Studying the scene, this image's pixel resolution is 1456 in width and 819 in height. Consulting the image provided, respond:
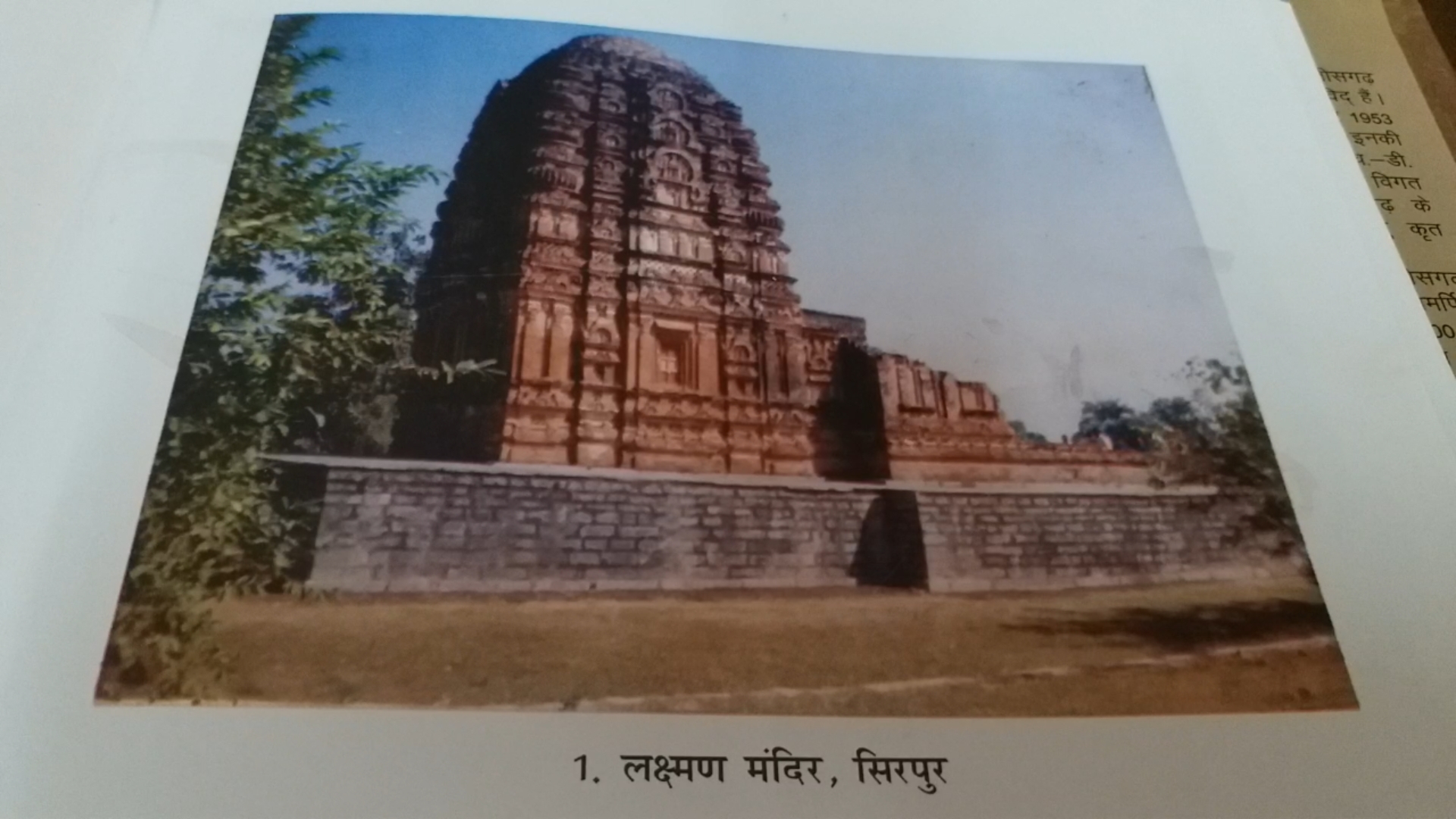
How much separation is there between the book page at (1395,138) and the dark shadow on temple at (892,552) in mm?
583

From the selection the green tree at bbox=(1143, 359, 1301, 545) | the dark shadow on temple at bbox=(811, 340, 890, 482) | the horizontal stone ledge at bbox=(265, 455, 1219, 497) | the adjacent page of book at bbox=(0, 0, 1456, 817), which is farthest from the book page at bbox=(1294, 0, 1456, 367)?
the dark shadow on temple at bbox=(811, 340, 890, 482)

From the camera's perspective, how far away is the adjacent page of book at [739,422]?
744mm

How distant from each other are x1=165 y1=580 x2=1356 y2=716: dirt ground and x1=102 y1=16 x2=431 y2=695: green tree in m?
0.05

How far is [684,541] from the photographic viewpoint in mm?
828

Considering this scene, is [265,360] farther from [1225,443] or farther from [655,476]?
[1225,443]

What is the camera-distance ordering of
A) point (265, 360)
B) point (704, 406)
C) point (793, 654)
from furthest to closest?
point (704, 406) → point (265, 360) → point (793, 654)

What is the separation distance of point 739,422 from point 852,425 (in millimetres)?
151

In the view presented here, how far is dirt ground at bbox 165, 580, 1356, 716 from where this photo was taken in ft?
2.46

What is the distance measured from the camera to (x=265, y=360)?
2.97ft

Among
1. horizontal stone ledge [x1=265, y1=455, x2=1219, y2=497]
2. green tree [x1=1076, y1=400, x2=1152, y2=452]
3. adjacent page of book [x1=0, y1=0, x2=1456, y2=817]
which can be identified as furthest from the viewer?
green tree [x1=1076, y1=400, x2=1152, y2=452]

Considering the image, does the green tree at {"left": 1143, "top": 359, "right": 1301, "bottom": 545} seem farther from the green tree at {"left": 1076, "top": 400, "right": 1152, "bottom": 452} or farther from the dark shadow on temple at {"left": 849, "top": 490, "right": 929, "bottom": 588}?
the dark shadow on temple at {"left": 849, "top": 490, "right": 929, "bottom": 588}

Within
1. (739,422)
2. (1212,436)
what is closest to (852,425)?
(739,422)

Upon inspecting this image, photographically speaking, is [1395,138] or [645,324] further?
[1395,138]

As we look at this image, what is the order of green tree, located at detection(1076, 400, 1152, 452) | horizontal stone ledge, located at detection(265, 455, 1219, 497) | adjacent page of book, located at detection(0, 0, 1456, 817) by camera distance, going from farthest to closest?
green tree, located at detection(1076, 400, 1152, 452), horizontal stone ledge, located at detection(265, 455, 1219, 497), adjacent page of book, located at detection(0, 0, 1456, 817)
